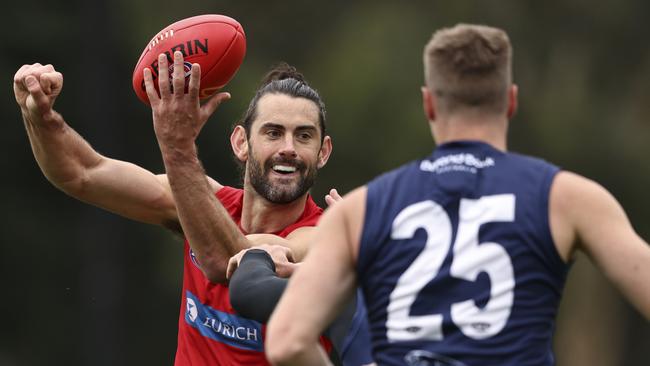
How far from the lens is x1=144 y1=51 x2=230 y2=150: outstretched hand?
634cm

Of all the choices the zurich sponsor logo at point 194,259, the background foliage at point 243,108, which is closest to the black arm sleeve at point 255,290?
the zurich sponsor logo at point 194,259

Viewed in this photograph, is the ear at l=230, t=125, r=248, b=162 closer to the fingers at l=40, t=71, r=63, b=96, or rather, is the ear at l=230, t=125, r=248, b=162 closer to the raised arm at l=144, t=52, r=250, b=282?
the raised arm at l=144, t=52, r=250, b=282

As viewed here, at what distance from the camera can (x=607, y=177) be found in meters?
24.0

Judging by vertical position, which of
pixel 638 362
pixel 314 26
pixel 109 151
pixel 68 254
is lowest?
pixel 638 362

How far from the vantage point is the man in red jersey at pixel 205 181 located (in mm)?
6402

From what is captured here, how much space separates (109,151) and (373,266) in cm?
1955

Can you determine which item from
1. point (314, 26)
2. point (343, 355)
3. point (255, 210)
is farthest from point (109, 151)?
point (343, 355)

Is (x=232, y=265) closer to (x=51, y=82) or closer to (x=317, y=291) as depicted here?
(x=317, y=291)

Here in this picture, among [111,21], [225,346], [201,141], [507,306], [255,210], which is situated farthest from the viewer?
[111,21]

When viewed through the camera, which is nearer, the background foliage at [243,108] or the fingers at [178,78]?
the fingers at [178,78]

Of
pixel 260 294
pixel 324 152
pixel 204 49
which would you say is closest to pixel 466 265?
pixel 260 294

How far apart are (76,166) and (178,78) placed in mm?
831

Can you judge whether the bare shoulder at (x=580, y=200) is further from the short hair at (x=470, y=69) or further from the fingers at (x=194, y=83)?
the fingers at (x=194, y=83)

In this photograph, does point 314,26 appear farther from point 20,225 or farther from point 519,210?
point 519,210
